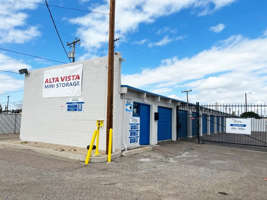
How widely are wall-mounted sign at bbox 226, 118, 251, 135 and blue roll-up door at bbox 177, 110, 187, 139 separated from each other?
13.0 feet

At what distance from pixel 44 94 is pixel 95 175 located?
25.2 ft

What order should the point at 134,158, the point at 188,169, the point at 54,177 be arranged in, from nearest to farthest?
1. the point at 54,177
2. the point at 188,169
3. the point at 134,158

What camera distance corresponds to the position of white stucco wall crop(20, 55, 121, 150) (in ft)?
30.9

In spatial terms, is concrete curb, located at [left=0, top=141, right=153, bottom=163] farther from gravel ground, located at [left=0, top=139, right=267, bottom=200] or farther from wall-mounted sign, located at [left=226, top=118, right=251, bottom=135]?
wall-mounted sign, located at [left=226, top=118, right=251, bottom=135]

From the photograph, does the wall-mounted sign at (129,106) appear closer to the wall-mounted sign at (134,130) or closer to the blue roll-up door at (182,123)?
the wall-mounted sign at (134,130)

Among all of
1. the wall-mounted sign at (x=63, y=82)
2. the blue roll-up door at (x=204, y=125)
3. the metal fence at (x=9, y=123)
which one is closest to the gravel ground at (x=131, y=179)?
the wall-mounted sign at (x=63, y=82)

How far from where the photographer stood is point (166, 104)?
13.8 meters

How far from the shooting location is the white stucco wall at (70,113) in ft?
30.9

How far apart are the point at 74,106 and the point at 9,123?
1306 centimetres

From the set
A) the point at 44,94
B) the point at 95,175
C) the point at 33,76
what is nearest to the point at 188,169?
the point at 95,175

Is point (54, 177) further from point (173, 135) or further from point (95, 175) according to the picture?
point (173, 135)

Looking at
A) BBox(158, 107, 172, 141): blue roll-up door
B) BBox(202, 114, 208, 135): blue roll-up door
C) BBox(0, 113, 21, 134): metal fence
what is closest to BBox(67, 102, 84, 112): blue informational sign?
BBox(158, 107, 172, 141): blue roll-up door

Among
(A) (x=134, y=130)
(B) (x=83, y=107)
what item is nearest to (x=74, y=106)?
(B) (x=83, y=107)

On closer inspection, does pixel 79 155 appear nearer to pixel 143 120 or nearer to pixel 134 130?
pixel 134 130
